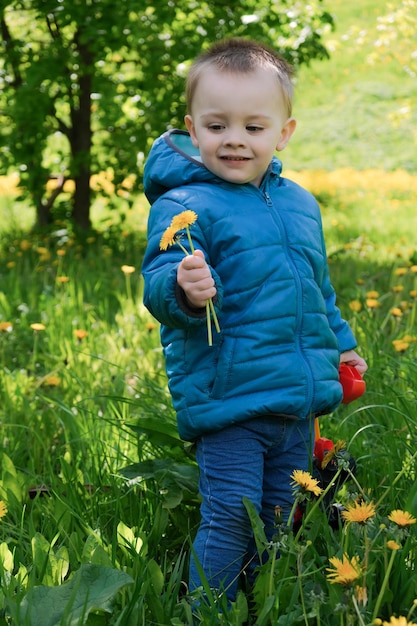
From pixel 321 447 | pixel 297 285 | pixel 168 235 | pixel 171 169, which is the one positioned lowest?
pixel 321 447

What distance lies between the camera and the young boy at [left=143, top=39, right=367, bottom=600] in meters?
1.78

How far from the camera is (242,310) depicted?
1.84 meters

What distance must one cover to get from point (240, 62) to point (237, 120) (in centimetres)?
13

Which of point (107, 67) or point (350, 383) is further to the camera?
point (107, 67)

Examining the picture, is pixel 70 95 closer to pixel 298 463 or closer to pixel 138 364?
pixel 138 364

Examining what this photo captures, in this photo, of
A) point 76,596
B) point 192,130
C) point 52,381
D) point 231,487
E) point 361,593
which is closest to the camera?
point 361,593

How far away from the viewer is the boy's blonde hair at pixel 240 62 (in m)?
1.87

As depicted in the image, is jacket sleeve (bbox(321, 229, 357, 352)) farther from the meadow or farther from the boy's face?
the boy's face

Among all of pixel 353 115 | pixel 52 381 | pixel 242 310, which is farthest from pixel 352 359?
pixel 353 115

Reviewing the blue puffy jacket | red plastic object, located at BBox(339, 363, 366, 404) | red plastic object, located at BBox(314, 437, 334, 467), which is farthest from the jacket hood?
red plastic object, located at BBox(314, 437, 334, 467)

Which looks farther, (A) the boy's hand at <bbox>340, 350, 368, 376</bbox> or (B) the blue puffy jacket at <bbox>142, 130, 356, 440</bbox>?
(A) the boy's hand at <bbox>340, 350, 368, 376</bbox>

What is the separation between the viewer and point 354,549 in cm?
157

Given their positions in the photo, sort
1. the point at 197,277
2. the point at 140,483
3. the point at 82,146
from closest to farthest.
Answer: the point at 197,277, the point at 140,483, the point at 82,146

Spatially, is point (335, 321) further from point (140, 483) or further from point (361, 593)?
point (361, 593)
